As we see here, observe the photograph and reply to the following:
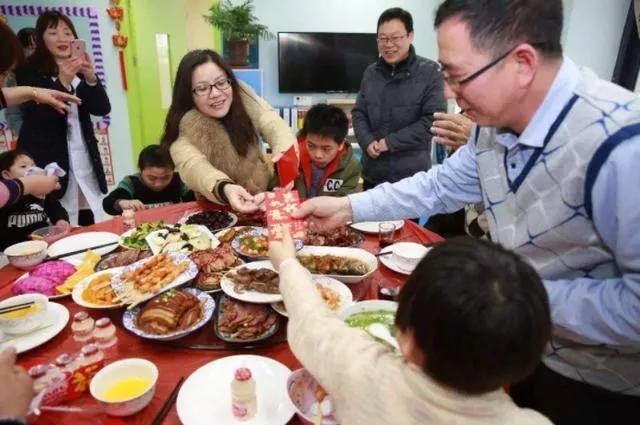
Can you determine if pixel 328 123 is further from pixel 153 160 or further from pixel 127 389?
pixel 127 389

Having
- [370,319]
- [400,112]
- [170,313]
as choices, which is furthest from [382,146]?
[170,313]

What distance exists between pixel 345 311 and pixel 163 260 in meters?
0.89

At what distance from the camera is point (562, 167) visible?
3.67ft

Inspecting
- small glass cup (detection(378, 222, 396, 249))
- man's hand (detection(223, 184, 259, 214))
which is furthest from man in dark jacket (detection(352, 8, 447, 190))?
man's hand (detection(223, 184, 259, 214))

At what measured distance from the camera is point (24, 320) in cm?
141

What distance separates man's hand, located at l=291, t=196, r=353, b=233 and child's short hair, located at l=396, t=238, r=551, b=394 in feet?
3.32

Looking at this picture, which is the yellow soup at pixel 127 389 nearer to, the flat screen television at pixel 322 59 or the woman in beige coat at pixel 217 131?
the woman in beige coat at pixel 217 131

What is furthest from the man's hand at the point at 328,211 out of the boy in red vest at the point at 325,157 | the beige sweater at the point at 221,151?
the boy in red vest at the point at 325,157

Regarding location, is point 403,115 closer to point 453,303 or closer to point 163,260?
point 163,260

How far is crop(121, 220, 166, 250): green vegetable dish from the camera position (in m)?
2.10

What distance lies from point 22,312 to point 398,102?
3.19 meters

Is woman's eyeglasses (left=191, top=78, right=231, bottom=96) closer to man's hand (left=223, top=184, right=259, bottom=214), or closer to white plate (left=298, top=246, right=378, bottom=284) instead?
man's hand (left=223, top=184, right=259, bottom=214)

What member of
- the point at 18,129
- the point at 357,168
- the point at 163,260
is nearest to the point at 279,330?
the point at 163,260

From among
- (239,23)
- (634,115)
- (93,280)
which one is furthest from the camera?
(239,23)
